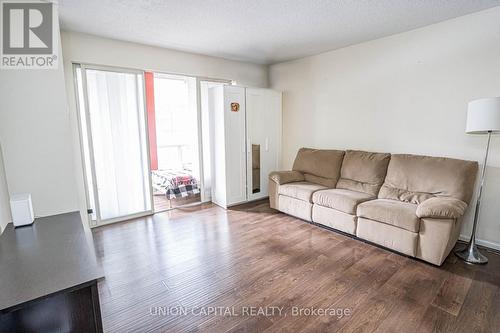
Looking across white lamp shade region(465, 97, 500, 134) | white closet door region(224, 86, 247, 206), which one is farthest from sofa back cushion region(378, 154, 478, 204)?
white closet door region(224, 86, 247, 206)

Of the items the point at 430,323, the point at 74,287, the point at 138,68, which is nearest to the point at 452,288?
the point at 430,323

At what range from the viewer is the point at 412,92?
314cm

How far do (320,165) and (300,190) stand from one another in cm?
61

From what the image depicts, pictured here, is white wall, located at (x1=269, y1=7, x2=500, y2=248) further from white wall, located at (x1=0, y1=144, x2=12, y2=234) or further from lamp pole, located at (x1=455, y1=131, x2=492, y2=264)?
white wall, located at (x1=0, y1=144, x2=12, y2=234)

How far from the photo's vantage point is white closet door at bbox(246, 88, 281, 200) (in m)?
4.36

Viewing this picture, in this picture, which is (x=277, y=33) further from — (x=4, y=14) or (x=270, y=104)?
(x=4, y=14)

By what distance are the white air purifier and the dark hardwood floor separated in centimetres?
84

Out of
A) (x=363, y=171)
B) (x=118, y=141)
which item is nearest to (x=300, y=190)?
(x=363, y=171)

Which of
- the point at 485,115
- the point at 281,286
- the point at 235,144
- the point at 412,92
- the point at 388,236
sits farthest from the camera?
the point at 235,144

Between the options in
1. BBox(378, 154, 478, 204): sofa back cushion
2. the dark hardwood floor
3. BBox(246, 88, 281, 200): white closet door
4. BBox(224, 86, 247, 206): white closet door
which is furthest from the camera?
BBox(246, 88, 281, 200): white closet door

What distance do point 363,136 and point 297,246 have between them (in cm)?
193

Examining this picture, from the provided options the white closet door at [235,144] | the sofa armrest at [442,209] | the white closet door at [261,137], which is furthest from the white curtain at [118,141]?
the sofa armrest at [442,209]

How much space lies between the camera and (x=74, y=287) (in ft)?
3.22

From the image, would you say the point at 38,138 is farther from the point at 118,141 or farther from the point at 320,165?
the point at 320,165
